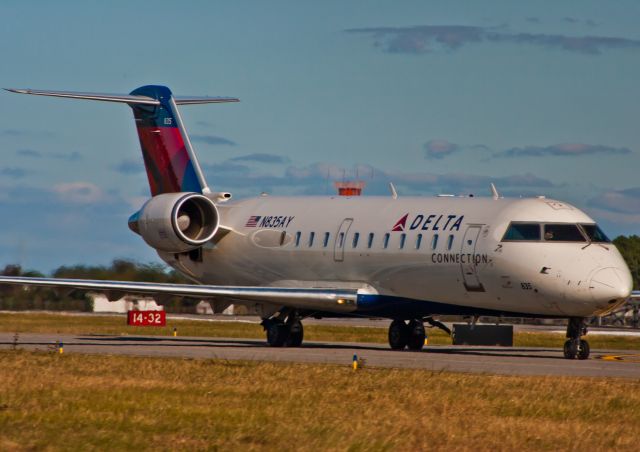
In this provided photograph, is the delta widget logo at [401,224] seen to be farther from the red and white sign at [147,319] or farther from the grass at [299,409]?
the red and white sign at [147,319]

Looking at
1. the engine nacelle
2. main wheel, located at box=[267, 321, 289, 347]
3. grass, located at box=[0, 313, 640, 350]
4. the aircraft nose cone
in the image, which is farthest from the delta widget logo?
grass, located at box=[0, 313, 640, 350]

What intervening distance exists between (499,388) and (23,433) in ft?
27.6

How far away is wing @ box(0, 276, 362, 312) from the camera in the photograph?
33062 millimetres

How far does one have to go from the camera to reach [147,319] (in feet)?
178

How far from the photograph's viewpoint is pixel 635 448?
47.4 feet

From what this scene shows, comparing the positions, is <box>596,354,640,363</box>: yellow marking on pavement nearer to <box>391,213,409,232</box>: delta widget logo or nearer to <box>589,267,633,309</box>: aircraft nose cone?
<box>589,267,633,309</box>: aircraft nose cone

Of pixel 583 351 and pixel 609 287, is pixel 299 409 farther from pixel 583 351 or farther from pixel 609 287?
pixel 583 351

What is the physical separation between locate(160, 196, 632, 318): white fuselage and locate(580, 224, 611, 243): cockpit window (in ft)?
0.74

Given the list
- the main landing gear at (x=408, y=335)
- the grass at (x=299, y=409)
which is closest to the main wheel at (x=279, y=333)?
the main landing gear at (x=408, y=335)

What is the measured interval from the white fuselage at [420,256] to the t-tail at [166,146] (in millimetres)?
2131

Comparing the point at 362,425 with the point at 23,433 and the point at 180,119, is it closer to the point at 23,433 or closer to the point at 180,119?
the point at 23,433

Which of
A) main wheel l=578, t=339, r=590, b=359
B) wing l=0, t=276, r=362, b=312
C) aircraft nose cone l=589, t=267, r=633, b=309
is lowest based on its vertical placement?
main wheel l=578, t=339, r=590, b=359

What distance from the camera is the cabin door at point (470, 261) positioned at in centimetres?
3059

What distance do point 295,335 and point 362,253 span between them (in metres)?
2.95
